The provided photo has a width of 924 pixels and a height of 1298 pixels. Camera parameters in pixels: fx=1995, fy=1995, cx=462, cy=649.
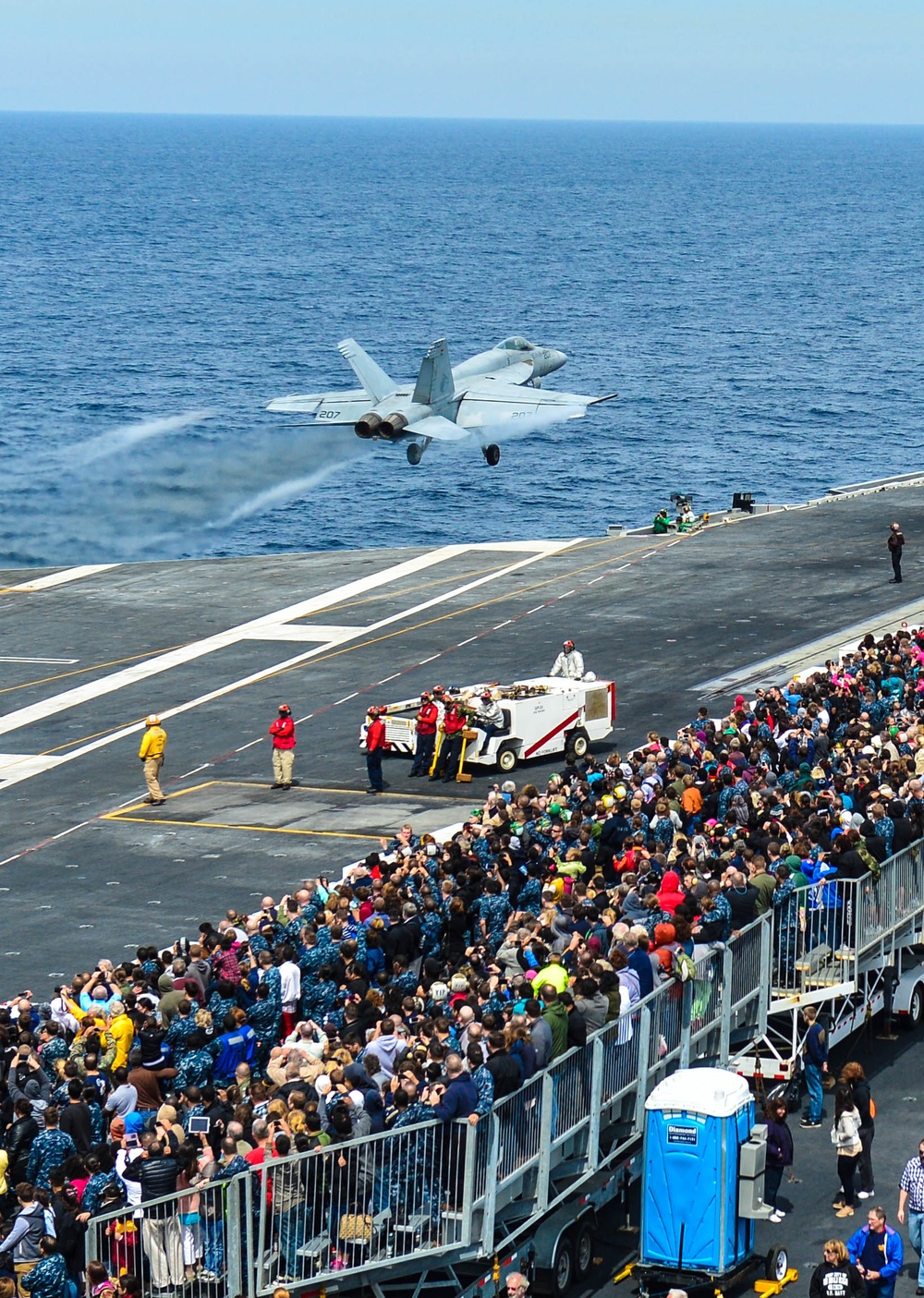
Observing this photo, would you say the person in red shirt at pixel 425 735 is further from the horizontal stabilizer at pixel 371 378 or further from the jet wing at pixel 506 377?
the jet wing at pixel 506 377

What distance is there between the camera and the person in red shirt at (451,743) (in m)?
38.1

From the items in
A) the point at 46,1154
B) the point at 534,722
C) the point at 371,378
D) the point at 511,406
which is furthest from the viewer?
the point at 511,406

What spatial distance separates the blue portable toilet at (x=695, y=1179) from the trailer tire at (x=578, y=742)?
19.8 metres

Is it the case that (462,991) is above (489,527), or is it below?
above

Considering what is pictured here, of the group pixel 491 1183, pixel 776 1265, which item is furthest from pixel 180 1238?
pixel 776 1265

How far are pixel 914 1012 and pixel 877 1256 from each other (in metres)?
8.10

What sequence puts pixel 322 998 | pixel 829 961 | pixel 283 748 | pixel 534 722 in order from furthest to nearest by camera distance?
pixel 534 722
pixel 283 748
pixel 829 961
pixel 322 998

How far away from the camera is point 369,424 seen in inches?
1993

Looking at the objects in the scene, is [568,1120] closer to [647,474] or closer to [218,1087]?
[218,1087]

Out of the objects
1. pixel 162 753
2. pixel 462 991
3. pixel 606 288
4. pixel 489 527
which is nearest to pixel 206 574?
pixel 162 753

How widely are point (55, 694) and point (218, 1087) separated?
26.1m

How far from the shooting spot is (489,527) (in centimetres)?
8769

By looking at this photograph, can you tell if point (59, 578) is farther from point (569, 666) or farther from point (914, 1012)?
point (914, 1012)

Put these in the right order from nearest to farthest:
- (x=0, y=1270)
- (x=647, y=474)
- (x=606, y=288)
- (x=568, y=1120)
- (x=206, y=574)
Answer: (x=0, y=1270) → (x=568, y=1120) → (x=206, y=574) → (x=647, y=474) → (x=606, y=288)
